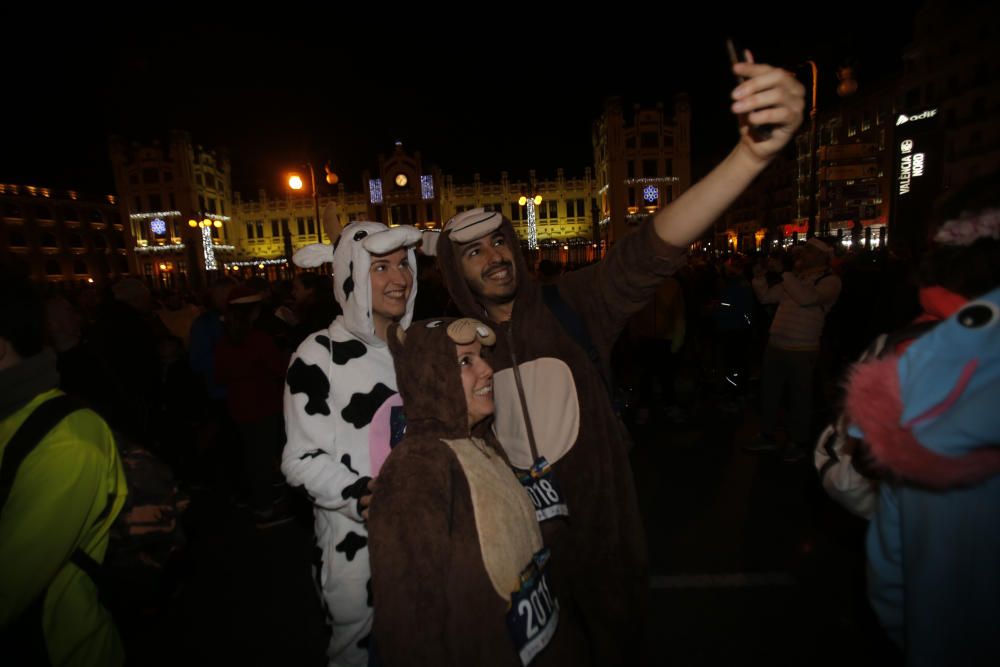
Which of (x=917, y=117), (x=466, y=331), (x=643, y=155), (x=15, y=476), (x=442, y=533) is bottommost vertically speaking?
(x=442, y=533)

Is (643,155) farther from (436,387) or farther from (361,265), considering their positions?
(436,387)

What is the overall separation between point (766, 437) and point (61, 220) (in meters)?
82.8

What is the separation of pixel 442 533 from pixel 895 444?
1.09 meters

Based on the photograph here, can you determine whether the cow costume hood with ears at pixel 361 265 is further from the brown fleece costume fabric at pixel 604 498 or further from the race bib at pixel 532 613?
the race bib at pixel 532 613

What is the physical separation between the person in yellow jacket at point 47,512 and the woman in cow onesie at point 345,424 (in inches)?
24.1

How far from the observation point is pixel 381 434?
2049 mm

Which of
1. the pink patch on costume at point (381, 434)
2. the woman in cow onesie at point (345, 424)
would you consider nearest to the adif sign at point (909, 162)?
the woman in cow onesie at point (345, 424)

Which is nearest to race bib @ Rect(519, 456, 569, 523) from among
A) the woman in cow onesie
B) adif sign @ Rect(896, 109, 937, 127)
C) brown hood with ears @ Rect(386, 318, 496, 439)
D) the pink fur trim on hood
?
brown hood with ears @ Rect(386, 318, 496, 439)

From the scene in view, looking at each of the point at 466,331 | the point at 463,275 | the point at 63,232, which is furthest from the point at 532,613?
the point at 63,232

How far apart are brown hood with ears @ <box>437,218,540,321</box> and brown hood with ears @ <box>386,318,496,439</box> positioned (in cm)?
66

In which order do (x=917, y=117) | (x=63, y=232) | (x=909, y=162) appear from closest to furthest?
(x=917, y=117) < (x=909, y=162) < (x=63, y=232)

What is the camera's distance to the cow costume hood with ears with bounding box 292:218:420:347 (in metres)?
2.23

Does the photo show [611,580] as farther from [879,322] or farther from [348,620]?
[879,322]

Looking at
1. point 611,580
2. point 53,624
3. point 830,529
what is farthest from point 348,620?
point 830,529
